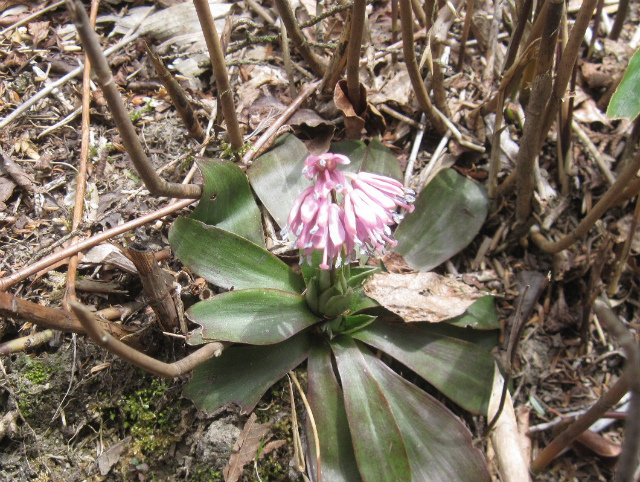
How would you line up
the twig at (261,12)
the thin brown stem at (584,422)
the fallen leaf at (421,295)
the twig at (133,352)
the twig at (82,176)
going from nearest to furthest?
1. the twig at (133,352)
2. the thin brown stem at (584,422)
3. the twig at (82,176)
4. the fallen leaf at (421,295)
5. the twig at (261,12)

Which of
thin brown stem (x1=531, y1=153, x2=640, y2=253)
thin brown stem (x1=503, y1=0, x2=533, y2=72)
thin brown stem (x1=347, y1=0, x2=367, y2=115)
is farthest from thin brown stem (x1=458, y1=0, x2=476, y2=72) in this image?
Answer: thin brown stem (x1=531, y1=153, x2=640, y2=253)

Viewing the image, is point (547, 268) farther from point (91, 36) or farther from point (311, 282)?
point (91, 36)

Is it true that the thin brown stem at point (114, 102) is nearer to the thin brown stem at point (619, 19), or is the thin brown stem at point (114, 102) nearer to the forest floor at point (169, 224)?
the forest floor at point (169, 224)

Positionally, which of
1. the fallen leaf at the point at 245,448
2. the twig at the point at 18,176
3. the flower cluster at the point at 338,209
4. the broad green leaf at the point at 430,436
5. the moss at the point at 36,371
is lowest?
the broad green leaf at the point at 430,436

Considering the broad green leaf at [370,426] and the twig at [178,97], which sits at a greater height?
the twig at [178,97]

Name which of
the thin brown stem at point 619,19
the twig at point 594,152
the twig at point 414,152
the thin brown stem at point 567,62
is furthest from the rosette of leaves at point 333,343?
the thin brown stem at point 619,19
